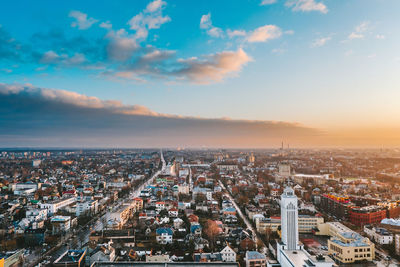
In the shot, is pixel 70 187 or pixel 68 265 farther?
pixel 70 187

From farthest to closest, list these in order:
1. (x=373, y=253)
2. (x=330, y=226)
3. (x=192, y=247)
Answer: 1. (x=330, y=226)
2. (x=192, y=247)
3. (x=373, y=253)

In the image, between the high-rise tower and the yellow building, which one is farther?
the yellow building

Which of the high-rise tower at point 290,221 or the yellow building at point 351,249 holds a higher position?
the high-rise tower at point 290,221

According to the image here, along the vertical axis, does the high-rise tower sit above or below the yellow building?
above

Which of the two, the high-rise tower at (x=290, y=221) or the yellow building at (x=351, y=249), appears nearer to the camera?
the high-rise tower at (x=290, y=221)

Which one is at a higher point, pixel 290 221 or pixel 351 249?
pixel 290 221

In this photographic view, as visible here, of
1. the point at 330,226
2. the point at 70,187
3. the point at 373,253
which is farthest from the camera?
the point at 70,187

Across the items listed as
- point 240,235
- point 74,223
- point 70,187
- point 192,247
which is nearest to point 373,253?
point 240,235

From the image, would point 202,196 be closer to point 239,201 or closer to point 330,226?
point 239,201
